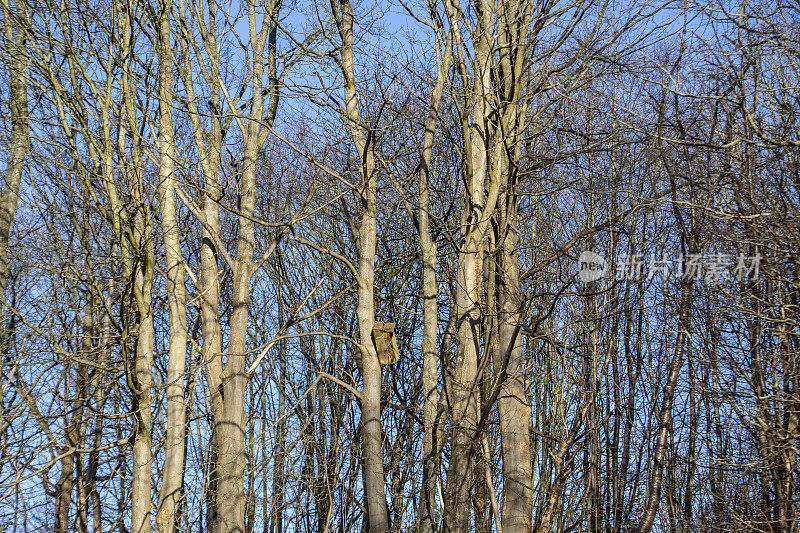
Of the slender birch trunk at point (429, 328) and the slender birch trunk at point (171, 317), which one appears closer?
the slender birch trunk at point (429, 328)

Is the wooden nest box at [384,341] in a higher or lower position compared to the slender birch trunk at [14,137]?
lower

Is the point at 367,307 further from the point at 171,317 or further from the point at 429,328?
the point at 171,317

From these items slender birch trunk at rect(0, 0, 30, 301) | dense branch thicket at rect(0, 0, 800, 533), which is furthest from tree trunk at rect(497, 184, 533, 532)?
slender birch trunk at rect(0, 0, 30, 301)

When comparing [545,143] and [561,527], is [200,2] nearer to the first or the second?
[545,143]

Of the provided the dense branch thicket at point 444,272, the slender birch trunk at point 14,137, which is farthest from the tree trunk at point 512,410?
the slender birch trunk at point 14,137

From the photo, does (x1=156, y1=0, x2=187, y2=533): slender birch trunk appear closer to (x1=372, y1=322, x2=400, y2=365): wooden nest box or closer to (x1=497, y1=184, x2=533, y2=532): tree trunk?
(x1=372, y1=322, x2=400, y2=365): wooden nest box

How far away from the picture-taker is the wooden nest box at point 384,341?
8.69 meters

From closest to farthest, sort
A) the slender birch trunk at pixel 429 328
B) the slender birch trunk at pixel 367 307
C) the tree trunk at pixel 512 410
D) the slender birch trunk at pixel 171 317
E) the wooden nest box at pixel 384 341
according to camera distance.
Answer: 1. the tree trunk at pixel 512 410
2. the slender birch trunk at pixel 367 307
3. the slender birch trunk at pixel 429 328
4. the slender birch trunk at pixel 171 317
5. the wooden nest box at pixel 384 341

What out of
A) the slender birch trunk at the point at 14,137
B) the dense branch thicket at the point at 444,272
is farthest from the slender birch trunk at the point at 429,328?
the slender birch trunk at the point at 14,137

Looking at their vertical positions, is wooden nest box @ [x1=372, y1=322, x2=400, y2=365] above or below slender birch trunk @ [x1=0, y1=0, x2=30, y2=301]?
below

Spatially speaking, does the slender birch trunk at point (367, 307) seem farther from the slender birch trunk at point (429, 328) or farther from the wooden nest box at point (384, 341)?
the slender birch trunk at point (429, 328)

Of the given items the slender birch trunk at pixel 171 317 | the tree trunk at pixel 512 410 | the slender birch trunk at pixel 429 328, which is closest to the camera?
the tree trunk at pixel 512 410

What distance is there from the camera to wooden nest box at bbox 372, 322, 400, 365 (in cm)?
869

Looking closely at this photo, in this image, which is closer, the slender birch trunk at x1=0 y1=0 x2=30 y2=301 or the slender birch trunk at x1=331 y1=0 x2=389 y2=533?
the slender birch trunk at x1=331 y1=0 x2=389 y2=533
